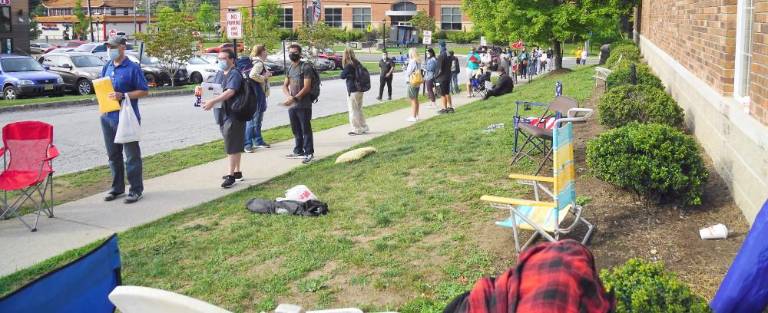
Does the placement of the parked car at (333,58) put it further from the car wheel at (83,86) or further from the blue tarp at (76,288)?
the blue tarp at (76,288)

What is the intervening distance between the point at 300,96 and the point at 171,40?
69.0 feet

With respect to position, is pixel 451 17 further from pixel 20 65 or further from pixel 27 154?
pixel 27 154

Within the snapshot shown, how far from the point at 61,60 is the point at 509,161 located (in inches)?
922

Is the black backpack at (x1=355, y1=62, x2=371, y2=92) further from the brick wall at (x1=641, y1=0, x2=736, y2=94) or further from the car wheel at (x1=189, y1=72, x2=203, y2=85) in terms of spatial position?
the car wheel at (x1=189, y1=72, x2=203, y2=85)

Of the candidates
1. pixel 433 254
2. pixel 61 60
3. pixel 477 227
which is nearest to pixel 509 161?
pixel 477 227

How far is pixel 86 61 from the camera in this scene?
2831cm

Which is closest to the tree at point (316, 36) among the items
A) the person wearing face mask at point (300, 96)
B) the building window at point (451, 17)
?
the person wearing face mask at point (300, 96)

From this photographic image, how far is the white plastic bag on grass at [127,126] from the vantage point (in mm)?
8217

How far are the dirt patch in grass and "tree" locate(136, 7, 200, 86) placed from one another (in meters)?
25.8

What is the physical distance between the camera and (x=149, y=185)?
960cm

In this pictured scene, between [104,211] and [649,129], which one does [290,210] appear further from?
[649,129]

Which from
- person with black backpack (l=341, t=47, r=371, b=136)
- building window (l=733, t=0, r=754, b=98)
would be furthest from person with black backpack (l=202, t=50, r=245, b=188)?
building window (l=733, t=0, r=754, b=98)

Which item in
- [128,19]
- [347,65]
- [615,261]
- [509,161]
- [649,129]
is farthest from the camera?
[128,19]

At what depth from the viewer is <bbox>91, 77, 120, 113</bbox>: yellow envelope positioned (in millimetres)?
8211
